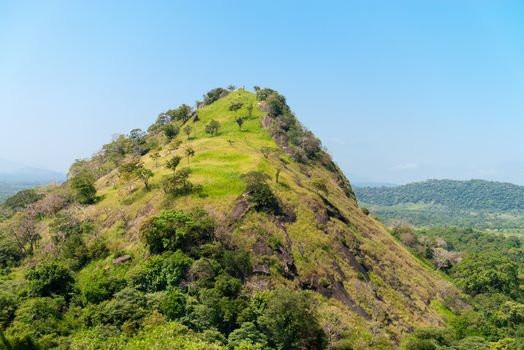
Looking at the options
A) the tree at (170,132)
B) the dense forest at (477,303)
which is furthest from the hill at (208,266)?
the tree at (170,132)

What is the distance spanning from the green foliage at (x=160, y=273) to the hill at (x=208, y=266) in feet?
0.52

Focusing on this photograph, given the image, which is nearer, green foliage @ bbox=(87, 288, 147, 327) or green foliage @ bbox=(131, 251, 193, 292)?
green foliage @ bbox=(87, 288, 147, 327)

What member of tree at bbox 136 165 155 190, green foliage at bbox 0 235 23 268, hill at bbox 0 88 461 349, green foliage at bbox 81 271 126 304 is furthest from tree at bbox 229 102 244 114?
green foliage at bbox 81 271 126 304

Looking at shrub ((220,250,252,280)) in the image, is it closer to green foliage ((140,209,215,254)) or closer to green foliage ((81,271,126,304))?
green foliage ((140,209,215,254))

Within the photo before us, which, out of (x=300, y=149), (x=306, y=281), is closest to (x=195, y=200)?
(x=306, y=281)

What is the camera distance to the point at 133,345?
1208 inches

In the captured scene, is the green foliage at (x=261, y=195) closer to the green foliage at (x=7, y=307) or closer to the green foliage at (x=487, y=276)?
the green foliage at (x=7, y=307)

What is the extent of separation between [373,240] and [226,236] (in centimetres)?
4466

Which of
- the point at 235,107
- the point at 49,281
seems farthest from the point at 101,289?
the point at 235,107

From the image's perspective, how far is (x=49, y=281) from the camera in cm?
4722

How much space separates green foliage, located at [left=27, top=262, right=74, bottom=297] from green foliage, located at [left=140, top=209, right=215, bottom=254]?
1108cm

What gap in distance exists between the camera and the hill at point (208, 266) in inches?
1599

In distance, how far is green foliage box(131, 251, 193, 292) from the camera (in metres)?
47.9

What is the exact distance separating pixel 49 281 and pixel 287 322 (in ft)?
98.7
